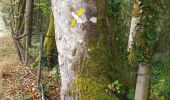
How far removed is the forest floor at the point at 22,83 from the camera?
25.1 ft

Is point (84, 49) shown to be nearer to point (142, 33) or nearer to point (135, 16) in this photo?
point (135, 16)

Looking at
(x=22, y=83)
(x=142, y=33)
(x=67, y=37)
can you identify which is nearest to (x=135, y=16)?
(x=142, y=33)

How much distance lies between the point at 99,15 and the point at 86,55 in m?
0.51

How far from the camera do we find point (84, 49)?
3.93 meters

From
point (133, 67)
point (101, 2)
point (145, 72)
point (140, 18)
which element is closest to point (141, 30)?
point (140, 18)

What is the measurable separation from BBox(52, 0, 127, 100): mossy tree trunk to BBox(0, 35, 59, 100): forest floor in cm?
304

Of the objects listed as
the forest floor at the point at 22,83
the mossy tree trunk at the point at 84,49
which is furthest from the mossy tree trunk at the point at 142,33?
the mossy tree trunk at the point at 84,49

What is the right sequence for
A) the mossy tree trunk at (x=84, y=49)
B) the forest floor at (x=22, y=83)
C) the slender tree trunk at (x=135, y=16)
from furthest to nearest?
1. the slender tree trunk at (x=135, y=16)
2. the forest floor at (x=22, y=83)
3. the mossy tree trunk at (x=84, y=49)

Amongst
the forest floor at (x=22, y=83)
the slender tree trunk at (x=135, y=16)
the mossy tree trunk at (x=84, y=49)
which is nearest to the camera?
the mossy tree trunk at (x=84, y=49)

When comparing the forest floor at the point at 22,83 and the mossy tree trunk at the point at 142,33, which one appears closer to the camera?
the forest floor at the point at 22,83

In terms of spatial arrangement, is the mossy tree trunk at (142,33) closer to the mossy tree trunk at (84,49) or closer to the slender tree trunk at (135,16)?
the slender tree trunk at (135,16)

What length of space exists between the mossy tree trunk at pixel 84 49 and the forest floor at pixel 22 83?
3.04 m

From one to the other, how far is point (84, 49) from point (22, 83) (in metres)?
5.50

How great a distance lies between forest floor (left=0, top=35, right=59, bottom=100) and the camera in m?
7.64
